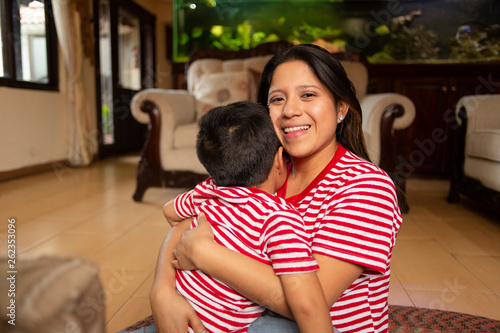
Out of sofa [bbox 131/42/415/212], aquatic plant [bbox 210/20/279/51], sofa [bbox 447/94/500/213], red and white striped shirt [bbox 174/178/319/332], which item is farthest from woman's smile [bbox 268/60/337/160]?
aquatic plant [bbox 210/20/279/51]

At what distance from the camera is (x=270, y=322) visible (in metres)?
0.63

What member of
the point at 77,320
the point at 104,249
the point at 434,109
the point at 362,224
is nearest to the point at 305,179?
the point at 362,224

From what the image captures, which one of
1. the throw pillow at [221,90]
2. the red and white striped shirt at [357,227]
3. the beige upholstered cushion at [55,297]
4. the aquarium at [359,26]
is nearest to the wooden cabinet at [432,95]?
the aquarium at [359,26]

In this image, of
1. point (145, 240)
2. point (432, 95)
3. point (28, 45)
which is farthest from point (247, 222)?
point (28, 45)

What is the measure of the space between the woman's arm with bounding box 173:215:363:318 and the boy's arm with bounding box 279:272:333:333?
0.04m

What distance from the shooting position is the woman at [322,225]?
22.6 inches

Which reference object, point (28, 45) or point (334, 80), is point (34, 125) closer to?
point (28, 45)

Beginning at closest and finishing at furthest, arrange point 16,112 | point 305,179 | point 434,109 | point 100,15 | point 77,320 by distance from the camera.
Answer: point 77,320 → point 305,179 → point 16,112 → point 434,109 → point 100,15

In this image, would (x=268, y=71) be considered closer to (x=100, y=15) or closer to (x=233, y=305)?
(x=233, y=305)

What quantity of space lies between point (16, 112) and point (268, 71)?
3.24 m

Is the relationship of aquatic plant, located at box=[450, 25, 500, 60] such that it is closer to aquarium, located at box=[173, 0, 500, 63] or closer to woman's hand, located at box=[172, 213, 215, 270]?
aquarium, located at box=[173, 0, 500, 63]

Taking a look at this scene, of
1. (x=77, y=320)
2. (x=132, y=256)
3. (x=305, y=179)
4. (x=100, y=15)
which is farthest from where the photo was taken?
(x=100, y=15)

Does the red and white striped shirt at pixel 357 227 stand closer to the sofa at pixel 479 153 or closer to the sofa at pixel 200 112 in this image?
the sofa at pixel 200 112

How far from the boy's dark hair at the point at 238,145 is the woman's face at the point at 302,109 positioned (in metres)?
0.15
